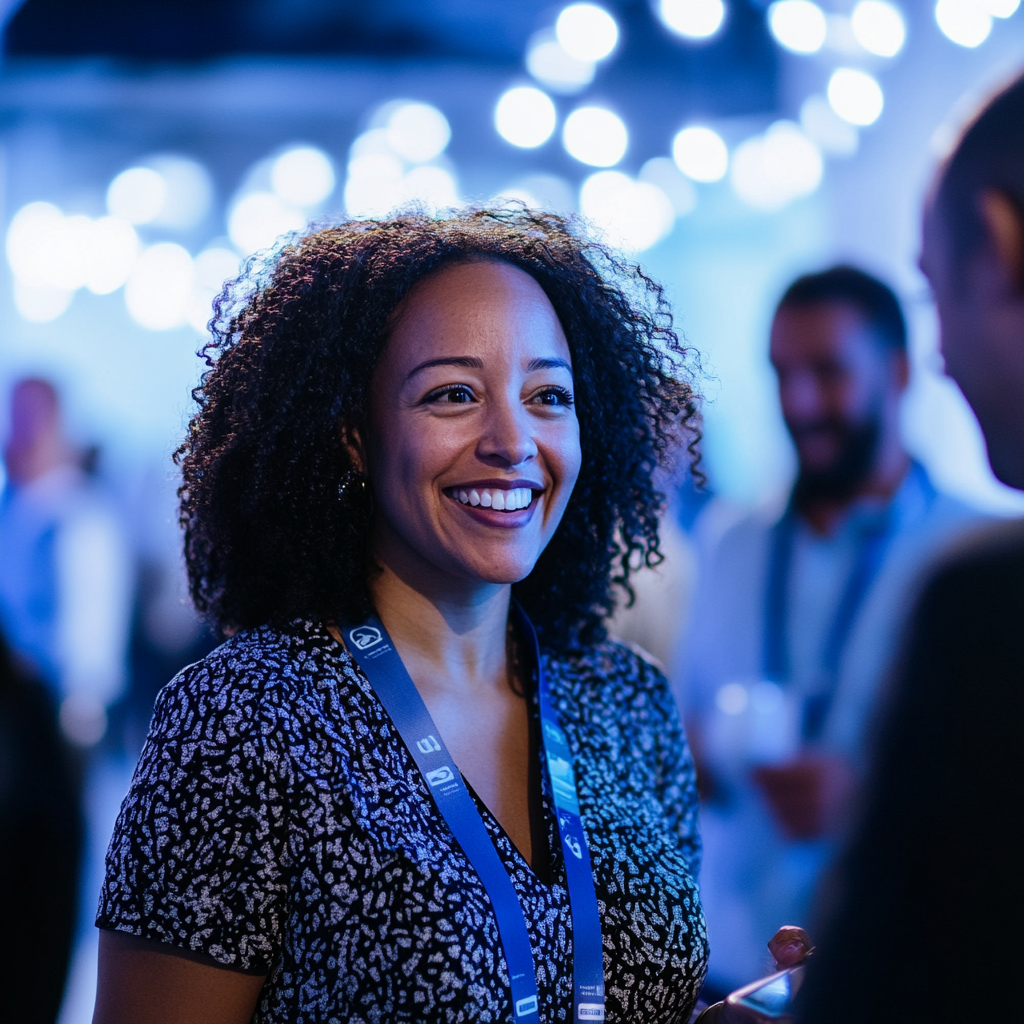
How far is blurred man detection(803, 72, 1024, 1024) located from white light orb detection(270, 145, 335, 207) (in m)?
7.39

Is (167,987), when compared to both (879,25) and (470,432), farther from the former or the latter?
(879,25)

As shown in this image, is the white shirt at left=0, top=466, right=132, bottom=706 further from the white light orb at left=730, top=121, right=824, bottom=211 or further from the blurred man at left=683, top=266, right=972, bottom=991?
the white light orb at left=730, top=121, right=824, bottom=211

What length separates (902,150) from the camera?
443cm

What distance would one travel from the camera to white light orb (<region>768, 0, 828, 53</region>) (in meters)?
4.08

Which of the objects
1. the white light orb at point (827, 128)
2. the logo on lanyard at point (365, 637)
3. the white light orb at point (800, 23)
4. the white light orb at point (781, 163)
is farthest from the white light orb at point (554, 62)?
the logo on lanyard at point (365, 637)

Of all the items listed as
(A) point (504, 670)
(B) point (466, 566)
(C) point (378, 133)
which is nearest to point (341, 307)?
(B) point (466, 566)

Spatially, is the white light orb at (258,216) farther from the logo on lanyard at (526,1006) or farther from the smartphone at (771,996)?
the smartphone at (771,996)

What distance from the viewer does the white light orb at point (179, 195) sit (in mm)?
8023

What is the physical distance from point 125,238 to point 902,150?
18.6 ft

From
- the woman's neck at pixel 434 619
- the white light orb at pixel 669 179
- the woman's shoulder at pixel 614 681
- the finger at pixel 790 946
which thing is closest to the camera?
the finger at pixel 790 946

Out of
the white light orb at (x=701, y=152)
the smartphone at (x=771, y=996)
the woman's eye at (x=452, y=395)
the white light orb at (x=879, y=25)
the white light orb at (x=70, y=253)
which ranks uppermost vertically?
the white light orb at (x=701, y=152)

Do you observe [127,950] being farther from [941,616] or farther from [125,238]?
[125,238]

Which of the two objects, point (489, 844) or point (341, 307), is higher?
point (341, 307)

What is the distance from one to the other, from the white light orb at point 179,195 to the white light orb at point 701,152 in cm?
404
